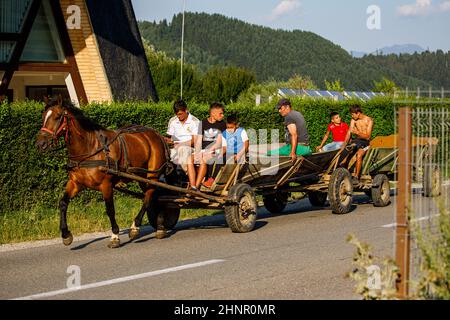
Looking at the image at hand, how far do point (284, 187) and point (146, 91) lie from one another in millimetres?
12673

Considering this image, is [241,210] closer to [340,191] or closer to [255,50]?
[340,191]

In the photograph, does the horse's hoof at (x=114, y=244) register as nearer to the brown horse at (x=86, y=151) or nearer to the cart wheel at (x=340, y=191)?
the brown horse at (x=86, y=151)

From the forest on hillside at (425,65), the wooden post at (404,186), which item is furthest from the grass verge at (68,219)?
the forest on hillside at (425,65)

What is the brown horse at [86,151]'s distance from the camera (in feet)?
41.7

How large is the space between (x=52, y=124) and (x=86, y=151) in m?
0.71

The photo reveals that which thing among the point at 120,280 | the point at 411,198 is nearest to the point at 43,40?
the point at 120,280

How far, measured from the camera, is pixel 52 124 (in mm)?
12656

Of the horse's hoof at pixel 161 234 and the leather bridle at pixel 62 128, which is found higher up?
the leather bridle at pixel 62 128

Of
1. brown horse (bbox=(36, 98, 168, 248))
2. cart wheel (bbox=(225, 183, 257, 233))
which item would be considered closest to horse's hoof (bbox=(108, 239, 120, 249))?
brown horse (bbox=(36, 98, 168, 248))

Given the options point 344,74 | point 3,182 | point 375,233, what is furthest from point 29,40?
point 344,74

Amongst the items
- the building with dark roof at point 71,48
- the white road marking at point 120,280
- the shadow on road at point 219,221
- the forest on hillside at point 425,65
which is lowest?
the shadow on road at point 219,221

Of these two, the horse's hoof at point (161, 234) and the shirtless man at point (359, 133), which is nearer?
the horse's hoof at point (161, 234)

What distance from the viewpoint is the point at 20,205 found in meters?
17.7
